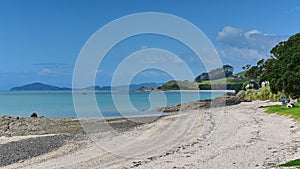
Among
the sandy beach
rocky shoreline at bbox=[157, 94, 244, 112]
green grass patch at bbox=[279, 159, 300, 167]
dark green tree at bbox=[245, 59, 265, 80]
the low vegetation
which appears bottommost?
the sandy beach

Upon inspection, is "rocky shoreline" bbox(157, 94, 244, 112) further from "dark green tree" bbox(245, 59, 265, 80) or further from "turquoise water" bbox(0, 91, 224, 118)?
"dark green tree" bbox(245, 59, 265, 80)

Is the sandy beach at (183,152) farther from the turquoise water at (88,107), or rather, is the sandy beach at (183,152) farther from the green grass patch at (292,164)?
the turquoise water at (88,107)

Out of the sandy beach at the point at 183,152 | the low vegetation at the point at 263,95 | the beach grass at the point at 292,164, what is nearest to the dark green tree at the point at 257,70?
the low vegetation at the point at 263,95

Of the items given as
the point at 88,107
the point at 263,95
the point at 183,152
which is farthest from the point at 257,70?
the point at 183,152

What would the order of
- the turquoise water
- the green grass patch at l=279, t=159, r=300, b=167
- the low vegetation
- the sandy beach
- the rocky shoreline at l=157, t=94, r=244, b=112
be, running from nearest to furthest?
the green grass patch at l=279, t=159, r=300, b=167, the sandy beach, the low vegetation, the turquoise water, the rocky shoreline at l=157, t=94, r=244, b=112

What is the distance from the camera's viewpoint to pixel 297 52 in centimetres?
3675

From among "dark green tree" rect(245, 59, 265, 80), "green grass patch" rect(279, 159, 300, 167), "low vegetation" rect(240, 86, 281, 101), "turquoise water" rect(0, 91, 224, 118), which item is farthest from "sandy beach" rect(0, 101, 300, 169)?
"dark green tree" rect(245, 59, 265, 80)

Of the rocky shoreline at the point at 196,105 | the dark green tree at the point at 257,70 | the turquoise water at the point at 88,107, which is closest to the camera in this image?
the turquoise water at the point at 88,107

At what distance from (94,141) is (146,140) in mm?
4031

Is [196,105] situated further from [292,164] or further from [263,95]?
[292,164]

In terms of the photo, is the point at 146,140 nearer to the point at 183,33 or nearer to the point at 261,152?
the point at 183,33

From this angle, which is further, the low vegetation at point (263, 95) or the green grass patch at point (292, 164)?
the low vegetation at point (263, 95)

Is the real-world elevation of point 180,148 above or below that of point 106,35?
below

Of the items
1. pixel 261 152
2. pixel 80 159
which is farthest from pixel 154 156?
pixel 261 152
